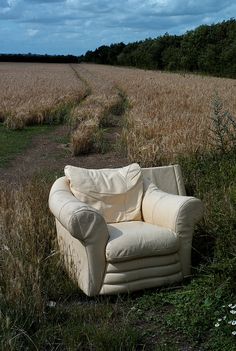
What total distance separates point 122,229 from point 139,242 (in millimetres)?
317

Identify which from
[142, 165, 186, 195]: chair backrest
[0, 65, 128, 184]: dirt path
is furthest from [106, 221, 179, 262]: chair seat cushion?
[0, 65, 128, 184]: dirt path

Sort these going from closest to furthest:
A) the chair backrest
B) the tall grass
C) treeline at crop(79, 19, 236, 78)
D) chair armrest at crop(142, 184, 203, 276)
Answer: the tall grass < chair armrest at crop(142, 184, 203, 276) < the chair backrest < treeline at crop(79, 19, 236, 78)

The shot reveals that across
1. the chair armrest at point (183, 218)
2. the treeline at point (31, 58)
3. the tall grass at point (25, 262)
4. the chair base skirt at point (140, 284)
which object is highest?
the chair armrest at point (183, 218)

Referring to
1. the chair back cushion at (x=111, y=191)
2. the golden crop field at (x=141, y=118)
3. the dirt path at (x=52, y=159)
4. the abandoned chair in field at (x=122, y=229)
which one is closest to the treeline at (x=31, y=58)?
the golden crop field at (x=141, y=118)

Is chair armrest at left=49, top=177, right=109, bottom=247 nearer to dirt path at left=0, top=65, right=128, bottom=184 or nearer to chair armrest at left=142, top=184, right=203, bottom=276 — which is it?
chair armrest at left=142, top=184, right=203, bottom=276

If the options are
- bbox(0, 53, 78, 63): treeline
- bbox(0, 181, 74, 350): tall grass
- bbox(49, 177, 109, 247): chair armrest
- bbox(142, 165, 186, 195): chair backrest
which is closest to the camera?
bbox(0, 181, 74, 350): tall grass

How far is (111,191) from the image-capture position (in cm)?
514

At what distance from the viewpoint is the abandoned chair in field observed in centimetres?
425

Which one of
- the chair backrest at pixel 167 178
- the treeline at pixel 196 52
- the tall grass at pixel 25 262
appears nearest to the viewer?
the tall grass at pixel 25 262

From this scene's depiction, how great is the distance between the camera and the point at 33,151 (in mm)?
11523

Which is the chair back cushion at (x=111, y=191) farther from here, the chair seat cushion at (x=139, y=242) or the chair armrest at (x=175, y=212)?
the chair seat cushion at (x=139, y=242)

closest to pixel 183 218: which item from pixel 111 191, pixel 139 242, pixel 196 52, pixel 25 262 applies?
pixel 139 242

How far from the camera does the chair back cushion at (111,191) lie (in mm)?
5062

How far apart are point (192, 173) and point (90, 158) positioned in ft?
14.3
